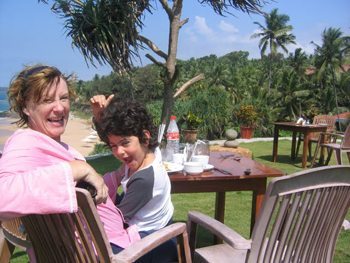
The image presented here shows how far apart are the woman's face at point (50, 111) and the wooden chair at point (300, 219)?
28.1 inches

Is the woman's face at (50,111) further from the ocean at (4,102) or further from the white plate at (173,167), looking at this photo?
the white plate at (173,167)

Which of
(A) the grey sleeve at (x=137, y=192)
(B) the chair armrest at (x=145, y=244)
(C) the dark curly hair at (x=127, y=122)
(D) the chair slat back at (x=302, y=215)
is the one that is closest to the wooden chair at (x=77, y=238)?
(B) the chair armrest at (x=145, y=244)

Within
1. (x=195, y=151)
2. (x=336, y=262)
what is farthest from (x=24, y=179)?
(x=336, y=262)

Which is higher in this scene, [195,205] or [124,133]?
[124,133]

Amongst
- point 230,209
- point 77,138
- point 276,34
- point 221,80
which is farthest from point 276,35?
point 230,209

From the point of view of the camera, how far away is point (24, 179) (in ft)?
3.13

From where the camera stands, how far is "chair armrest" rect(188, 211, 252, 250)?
1.29m

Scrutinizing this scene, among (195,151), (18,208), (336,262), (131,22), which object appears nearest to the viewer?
(18,208)

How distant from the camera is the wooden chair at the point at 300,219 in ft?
3.96

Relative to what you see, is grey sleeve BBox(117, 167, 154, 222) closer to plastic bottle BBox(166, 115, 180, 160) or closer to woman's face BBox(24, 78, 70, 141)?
woman's face BBox(24, 78, 70, 141)

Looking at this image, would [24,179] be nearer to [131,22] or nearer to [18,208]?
[18,208]

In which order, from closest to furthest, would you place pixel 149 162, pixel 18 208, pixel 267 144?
pixel 18 208 < pixel 149 162 < pixel 267 144

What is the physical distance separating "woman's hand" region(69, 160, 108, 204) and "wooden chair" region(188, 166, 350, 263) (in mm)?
506

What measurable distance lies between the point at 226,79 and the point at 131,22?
89.1 ft
